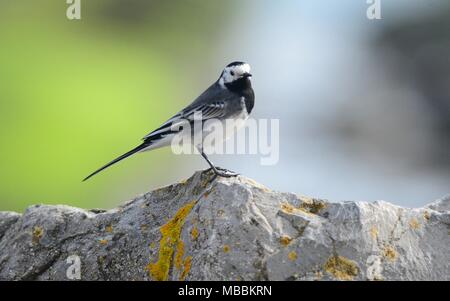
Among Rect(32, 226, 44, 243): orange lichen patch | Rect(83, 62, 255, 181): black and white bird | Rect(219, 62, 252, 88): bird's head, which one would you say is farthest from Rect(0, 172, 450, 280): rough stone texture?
Rect(219, 62, 252, 88): bird's head

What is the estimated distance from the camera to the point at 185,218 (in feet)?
18.9

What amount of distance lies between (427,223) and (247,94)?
11.5 feet

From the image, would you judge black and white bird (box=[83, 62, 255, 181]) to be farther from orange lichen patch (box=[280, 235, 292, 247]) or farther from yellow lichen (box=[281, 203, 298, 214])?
orange lichen patch (box=[280, 235, 292, 247])

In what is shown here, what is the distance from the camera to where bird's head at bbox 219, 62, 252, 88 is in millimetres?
8883

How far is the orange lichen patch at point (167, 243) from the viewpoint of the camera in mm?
5500

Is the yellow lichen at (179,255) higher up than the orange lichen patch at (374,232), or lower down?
lower down

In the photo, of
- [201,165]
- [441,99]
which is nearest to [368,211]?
[201,165]

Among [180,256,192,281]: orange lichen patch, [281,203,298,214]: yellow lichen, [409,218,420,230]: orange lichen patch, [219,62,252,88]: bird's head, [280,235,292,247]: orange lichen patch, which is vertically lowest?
[180,256,192,281]: orange lichen patch

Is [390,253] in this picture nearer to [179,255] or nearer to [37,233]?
[179,255]

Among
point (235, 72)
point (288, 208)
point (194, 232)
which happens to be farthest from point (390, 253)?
point (235, 72)

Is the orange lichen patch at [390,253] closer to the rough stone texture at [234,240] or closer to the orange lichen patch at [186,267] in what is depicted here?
the rough stone texture at [234,240]

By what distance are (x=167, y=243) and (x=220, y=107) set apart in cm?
304

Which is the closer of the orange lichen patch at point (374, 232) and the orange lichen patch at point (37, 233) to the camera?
the orange lichen patch at point (374, 232)

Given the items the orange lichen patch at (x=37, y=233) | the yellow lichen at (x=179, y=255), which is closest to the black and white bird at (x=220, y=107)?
the orange lichen patch at (x=37, y=233)
